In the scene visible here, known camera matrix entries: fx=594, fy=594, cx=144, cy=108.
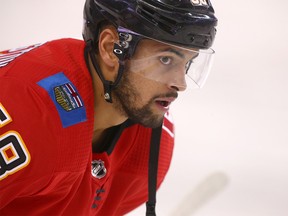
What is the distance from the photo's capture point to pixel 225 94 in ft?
7.89

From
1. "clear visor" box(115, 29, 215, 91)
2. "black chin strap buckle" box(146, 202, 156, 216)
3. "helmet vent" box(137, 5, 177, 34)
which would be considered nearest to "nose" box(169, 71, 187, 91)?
"clear visor" box(115, 29, 215, 91)

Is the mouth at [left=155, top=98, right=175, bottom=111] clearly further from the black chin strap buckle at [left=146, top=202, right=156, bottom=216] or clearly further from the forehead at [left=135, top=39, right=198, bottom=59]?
the black chin strap buckle at [left=146, top=202, right=156, bottom=216]

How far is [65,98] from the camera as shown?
1310 mm

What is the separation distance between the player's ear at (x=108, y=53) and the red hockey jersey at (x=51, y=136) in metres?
0.06

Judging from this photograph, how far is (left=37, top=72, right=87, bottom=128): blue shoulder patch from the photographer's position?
1.29m

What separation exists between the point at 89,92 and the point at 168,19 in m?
0.25

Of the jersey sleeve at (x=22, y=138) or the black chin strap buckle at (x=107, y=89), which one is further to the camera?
the black chin strap buckle at (x=107, y=89)

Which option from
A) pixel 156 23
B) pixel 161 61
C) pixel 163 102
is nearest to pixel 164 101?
pixel 163 102

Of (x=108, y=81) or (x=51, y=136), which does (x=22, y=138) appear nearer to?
(x=51, y=136)

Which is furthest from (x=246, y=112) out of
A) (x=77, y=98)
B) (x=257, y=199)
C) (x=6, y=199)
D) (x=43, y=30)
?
(x=6, y=199)

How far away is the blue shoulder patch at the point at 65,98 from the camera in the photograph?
1.29 meters

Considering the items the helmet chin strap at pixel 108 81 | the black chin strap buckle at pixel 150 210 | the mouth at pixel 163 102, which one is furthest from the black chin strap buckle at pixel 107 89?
the black chin strap buckle at pixel 150 210

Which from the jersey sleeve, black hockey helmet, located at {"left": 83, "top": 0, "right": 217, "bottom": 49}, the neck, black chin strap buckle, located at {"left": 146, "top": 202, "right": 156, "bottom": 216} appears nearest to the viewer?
the jersey sleeve

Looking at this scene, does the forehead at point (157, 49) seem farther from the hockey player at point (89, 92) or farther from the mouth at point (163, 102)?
the mouth at point (163, 102)
